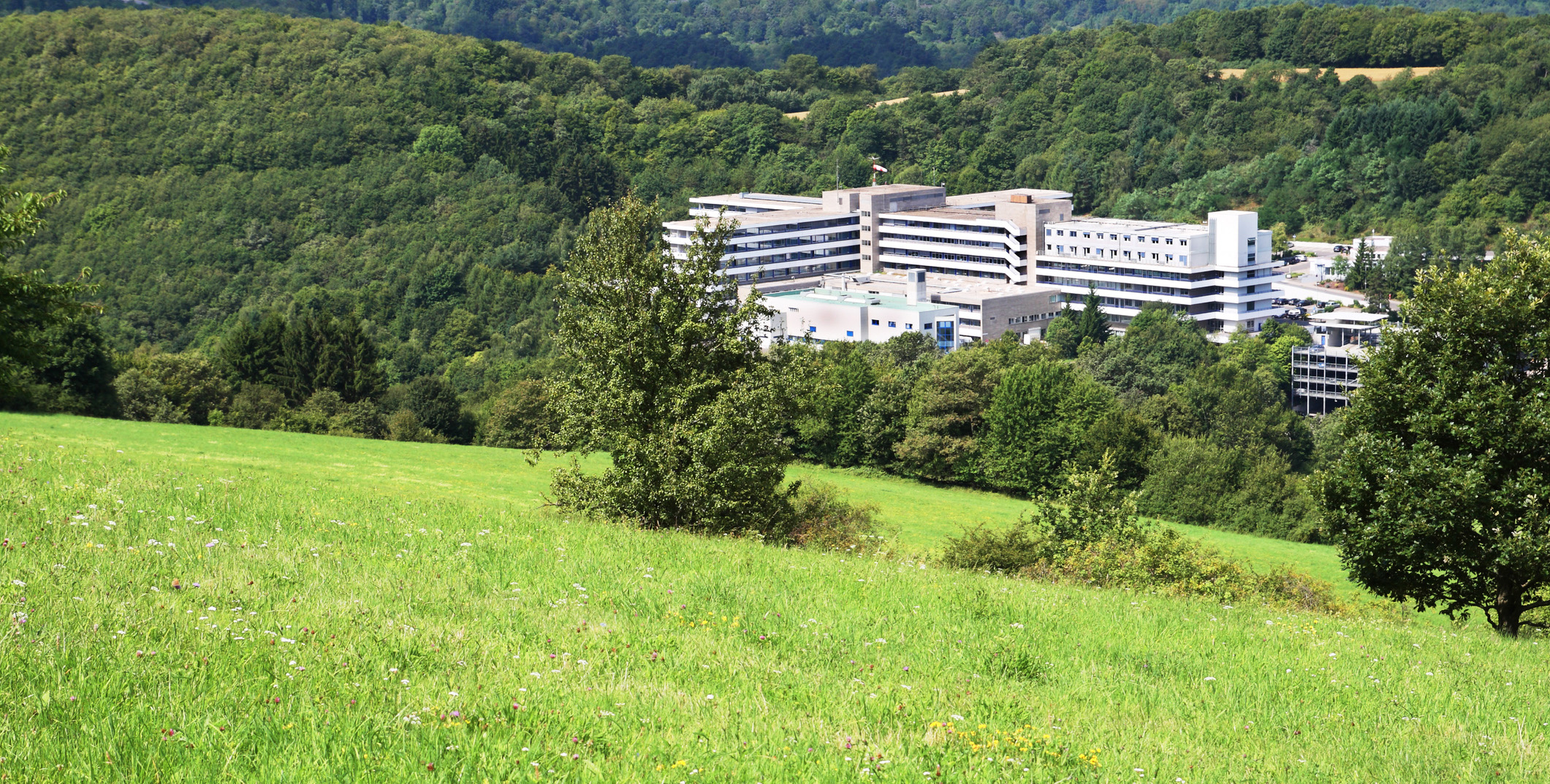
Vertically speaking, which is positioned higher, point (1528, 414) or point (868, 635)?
point (1528, 414)

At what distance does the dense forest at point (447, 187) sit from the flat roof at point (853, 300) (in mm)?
17087

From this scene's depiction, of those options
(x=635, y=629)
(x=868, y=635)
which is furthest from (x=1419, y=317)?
(x=635, y=629)

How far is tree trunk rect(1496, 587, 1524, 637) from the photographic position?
65.7 ft

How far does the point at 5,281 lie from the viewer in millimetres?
28750

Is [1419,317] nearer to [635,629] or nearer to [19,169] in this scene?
[635,629]

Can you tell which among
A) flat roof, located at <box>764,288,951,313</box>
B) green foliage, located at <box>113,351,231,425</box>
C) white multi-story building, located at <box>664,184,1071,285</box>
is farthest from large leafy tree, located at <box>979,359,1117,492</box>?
white multi-story building, located at <box>664,184,1071,285</box>

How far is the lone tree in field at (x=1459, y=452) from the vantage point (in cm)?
1894

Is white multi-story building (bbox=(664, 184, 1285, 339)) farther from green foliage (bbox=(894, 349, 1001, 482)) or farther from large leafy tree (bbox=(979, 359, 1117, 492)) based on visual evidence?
large leafy tree (bbox=(979, 359, 1117, 492))

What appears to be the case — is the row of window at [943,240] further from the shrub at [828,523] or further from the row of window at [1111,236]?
the shrub at [828,523]

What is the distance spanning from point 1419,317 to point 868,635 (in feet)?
43.7

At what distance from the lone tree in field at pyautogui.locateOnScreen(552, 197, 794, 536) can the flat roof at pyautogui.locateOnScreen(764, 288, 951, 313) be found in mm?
90108

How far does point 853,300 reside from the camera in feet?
400

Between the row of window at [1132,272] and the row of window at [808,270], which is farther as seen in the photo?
the row of window at [808,270]

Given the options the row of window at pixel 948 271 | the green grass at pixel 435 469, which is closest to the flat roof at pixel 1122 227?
the row of window at pixel 948 271
